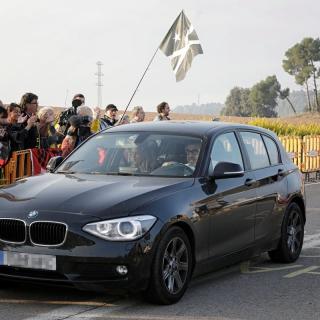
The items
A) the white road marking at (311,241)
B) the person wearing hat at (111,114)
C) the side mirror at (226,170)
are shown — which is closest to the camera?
the side mirror at (226,170)

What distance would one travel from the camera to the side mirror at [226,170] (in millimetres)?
7375

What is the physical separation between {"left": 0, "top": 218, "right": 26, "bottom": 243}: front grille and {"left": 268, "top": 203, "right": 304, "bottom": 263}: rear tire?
333cm

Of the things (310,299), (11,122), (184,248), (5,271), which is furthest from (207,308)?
(11,122)

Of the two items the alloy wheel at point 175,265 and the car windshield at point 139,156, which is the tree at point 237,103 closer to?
the car windshield at point 139,156

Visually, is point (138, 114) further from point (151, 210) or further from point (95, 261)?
point (95, 261)

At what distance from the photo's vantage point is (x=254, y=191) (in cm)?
806

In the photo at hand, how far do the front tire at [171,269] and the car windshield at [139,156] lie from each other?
2.64ft

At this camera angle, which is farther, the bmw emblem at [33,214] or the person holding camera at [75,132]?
the person holding camera at [75,132]

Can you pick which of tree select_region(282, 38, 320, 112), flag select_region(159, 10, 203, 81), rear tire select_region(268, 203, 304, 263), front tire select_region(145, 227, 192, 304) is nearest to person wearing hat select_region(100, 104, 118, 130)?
flag select_region(159, 10, 203, 81)

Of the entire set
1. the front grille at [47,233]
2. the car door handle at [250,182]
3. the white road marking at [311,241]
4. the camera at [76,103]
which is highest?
the camera at [76,103]

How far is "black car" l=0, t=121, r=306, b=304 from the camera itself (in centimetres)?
625

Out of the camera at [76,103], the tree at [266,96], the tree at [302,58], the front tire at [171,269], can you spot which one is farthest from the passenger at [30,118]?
the tree at [266,96]

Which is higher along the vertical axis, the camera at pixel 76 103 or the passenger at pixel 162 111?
the camera at pixel 76 103

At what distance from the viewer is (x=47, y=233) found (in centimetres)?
Answer: 631
